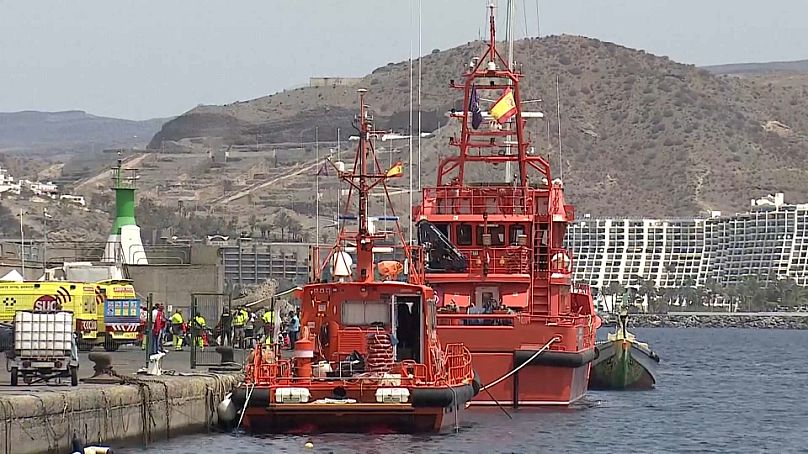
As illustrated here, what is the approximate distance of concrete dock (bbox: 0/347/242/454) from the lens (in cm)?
2770

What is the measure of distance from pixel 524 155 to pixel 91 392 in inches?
807

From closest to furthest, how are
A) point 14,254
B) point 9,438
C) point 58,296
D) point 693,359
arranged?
point 9,438
point 58,296
point 14,254
point 693,359

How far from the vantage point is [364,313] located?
36000 mm

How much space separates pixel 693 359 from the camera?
95.2 metres

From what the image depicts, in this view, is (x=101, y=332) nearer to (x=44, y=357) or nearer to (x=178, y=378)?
(x=178, y=378)

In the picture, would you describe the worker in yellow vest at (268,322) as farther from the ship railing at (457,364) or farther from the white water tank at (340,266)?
the white water tank at (340,266)

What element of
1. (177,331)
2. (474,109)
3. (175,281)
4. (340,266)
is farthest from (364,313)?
(175,281)

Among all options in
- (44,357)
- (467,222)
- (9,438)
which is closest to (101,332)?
(467,222)

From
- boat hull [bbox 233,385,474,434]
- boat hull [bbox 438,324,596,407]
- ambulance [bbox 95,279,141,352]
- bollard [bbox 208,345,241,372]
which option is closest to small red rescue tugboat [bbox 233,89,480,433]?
boat hull [bbox 233,385,474,434]

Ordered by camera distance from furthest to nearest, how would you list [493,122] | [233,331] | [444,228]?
[233,331], [493,122], [444,228]

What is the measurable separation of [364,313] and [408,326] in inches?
35.2

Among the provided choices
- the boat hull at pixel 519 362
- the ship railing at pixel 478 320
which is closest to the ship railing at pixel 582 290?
the boat hull at pixel 519 362

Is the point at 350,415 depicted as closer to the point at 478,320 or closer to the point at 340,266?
the point at 340,266

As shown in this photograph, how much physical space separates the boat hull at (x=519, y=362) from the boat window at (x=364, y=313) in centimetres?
594
